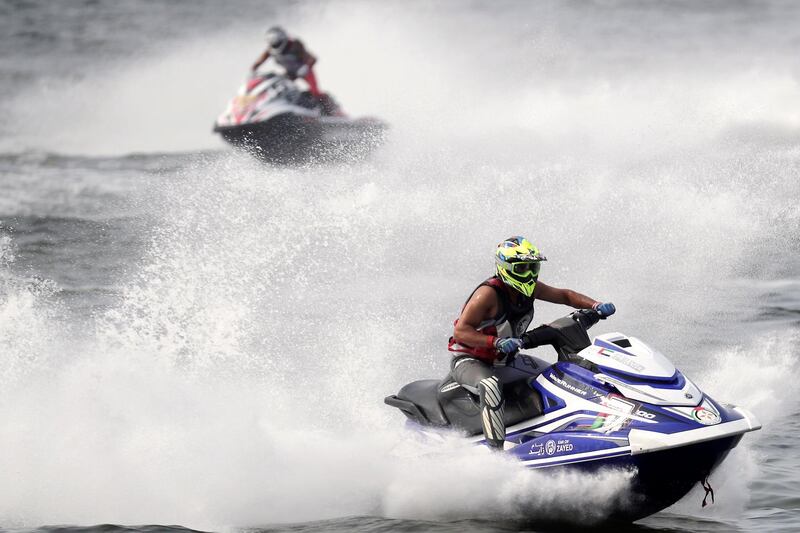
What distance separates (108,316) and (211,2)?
3543cm

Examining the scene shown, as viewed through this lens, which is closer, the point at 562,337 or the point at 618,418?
the point at 618,418

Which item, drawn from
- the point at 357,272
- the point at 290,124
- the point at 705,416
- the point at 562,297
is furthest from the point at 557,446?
the point at 290,124

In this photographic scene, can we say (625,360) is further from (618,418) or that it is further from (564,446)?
(564,446)

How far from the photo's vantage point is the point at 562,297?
7508 mm

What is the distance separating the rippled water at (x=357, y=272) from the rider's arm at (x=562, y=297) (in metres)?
1.38

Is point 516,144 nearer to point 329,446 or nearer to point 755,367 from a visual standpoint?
point 755,367

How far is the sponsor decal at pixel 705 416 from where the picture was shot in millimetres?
6172

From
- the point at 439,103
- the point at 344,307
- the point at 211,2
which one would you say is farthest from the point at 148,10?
the point at 344,307

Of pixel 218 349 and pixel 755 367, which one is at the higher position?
pixel 218 349

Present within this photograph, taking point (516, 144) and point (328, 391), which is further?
point (516, 144)

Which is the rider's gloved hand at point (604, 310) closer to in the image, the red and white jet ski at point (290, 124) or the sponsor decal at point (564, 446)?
the sponsor decal at point (564, 446)

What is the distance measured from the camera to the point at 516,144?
18.7 meters

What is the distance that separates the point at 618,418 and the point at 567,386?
18.0 inches

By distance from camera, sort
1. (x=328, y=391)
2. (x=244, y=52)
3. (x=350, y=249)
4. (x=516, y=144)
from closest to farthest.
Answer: (x=328, y=391) → (x=350, y=249) → (x=516, y=144) → (x=244, y=52)
